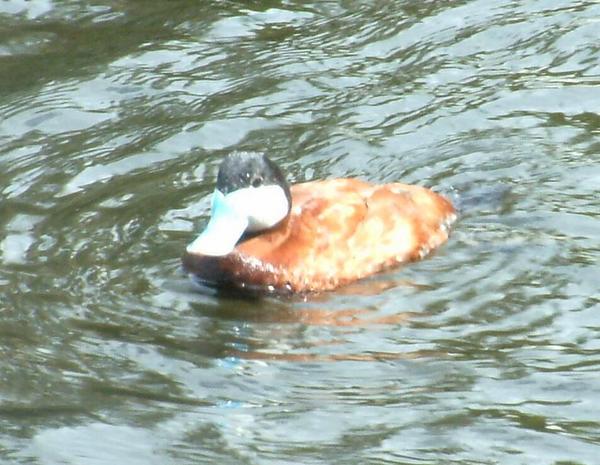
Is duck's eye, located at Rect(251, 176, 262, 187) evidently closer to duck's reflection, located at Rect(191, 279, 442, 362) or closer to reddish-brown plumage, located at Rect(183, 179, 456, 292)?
reddish-brown plumage, located at Rect(183, 179, 456, 292)

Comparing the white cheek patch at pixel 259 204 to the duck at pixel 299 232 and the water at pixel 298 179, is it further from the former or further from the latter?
the water at pixel 298 179

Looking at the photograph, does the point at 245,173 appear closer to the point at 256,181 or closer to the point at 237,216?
the point at 256,181

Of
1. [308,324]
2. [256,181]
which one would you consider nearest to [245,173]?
[256,181]

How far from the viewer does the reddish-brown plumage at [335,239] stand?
25.0 feet

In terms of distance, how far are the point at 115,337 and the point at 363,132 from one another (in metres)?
2.87

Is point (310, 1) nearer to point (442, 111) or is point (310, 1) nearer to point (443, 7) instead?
point (443, 7)

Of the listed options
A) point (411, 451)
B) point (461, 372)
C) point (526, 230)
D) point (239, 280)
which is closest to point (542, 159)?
point (526, 230)

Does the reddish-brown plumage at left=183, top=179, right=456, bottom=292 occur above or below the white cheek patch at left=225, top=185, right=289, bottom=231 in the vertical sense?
below

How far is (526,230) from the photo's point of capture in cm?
800

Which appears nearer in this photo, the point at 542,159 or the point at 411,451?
the point at 411,451

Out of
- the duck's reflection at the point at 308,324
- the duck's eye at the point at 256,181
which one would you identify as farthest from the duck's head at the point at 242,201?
the duck's reflection at the point at 308,324

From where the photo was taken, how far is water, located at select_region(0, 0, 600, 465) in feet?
19.6

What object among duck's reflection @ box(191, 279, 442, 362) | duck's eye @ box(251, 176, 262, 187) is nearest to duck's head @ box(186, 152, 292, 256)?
duck's eye @ box(251, 176, 262, 187)

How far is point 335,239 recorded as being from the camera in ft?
25.7
